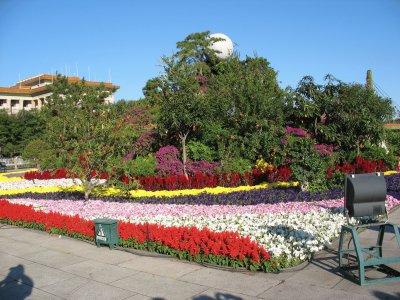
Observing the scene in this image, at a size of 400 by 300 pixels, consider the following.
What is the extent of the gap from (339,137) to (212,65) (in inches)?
957

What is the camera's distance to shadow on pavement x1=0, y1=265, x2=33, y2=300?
544cm

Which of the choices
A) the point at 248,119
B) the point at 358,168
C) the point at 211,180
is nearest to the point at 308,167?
the point at 211,180

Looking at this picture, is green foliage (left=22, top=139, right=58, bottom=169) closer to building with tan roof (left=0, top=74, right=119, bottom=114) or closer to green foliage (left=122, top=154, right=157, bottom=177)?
green foliage (left=122, top=154, right=157, bottom=177)

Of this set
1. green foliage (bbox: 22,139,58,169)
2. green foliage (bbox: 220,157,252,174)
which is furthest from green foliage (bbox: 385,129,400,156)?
green foliage (bbox: 22,139,58,169)

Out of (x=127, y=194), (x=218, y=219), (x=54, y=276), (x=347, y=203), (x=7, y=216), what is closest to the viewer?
(x=347, y=203)

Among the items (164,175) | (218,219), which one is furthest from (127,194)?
(218,219)

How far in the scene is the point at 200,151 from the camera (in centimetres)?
1546

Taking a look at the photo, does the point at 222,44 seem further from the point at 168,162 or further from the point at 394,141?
the point at 168,162

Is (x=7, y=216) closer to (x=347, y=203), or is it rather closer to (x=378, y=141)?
(x=347, y=203)

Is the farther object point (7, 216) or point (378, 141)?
point (378, 141)

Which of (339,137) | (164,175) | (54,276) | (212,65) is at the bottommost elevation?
(54,276)

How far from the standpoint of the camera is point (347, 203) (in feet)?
16.9

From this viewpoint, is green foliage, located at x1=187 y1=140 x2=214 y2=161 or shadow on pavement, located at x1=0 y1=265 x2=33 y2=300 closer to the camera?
shadow on pavement, located at x1=0 y1=265 x2=33 y2=300

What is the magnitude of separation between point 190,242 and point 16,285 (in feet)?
8.49
